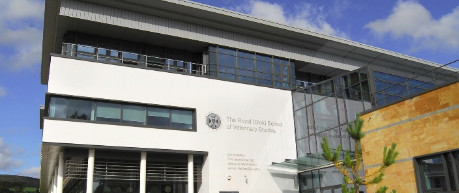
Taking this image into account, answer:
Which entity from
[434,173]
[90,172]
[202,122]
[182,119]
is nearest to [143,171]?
[90,172]

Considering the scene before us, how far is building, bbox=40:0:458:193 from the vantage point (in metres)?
22.1

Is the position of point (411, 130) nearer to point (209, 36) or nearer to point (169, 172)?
point (169, 172)

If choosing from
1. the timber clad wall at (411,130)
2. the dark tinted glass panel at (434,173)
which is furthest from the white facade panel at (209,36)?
the dark tinted glass panel at (434,173)

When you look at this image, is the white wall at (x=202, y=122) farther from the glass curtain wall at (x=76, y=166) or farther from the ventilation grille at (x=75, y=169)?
the ventilation grille at (x=75, y=169)

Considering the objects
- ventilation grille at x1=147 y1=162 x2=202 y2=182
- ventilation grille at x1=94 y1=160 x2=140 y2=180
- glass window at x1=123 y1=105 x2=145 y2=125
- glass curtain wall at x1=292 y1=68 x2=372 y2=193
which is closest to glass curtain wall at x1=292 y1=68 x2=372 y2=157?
glass curtain wall at x1=292 y1=68 x2=372 y2=193

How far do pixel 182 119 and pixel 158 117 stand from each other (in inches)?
54.9

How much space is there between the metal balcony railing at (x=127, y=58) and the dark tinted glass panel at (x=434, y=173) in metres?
15.2

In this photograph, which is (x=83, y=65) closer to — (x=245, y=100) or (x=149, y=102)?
(x=149, y=102)

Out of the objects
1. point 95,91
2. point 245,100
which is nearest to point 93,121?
point 95,91

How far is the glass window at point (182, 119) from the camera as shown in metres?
24.3

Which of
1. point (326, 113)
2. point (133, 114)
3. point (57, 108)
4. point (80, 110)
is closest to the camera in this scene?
point (57, 108)

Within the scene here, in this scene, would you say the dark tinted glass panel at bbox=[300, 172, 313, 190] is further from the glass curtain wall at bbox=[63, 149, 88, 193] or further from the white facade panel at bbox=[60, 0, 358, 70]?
the glass curtain wall at bbox=[63, 149, 88, 193]

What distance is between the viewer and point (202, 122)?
2484 centimetres

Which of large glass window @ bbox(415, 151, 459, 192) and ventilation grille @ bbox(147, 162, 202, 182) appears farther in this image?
ventilation grille @ bbox(147, 162, 202, 182)
